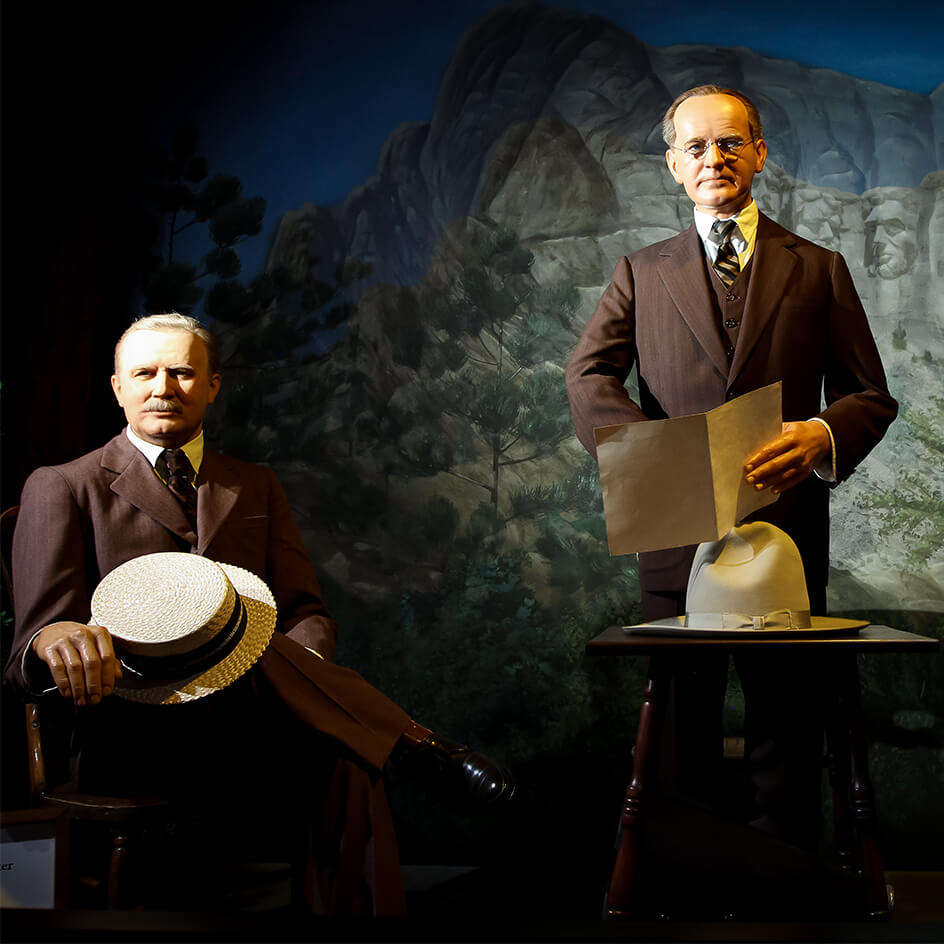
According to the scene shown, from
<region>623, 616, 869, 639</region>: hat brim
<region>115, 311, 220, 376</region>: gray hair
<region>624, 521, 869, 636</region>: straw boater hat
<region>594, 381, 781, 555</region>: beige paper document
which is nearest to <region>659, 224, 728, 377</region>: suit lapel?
<region>594, 381, 781, 555</region>: beige paper document

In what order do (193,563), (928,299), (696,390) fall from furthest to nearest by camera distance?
(928,299), (696,390), (193,563)

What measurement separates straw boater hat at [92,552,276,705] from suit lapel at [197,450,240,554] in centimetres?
32

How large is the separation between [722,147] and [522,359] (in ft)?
4.71

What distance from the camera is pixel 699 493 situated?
2146 millimetres

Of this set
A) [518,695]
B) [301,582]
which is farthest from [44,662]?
[518,695]

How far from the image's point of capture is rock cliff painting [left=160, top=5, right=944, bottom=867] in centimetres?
361

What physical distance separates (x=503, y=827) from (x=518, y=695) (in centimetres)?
46

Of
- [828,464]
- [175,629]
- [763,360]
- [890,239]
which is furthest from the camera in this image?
[890,239]

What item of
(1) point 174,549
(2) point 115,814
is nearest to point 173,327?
(1) point 174,549

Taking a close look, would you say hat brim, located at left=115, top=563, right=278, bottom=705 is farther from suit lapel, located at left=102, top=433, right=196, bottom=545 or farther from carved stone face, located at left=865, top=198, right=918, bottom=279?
carved stone face, located at left=865, top=198, right=918, bottom=279

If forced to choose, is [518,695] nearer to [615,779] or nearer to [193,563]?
[615,779]

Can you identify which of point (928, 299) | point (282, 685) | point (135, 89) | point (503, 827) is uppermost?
point (135, 89)

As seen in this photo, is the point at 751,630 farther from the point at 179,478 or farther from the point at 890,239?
the point at 890,239

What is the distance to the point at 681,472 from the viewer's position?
2.15 m
